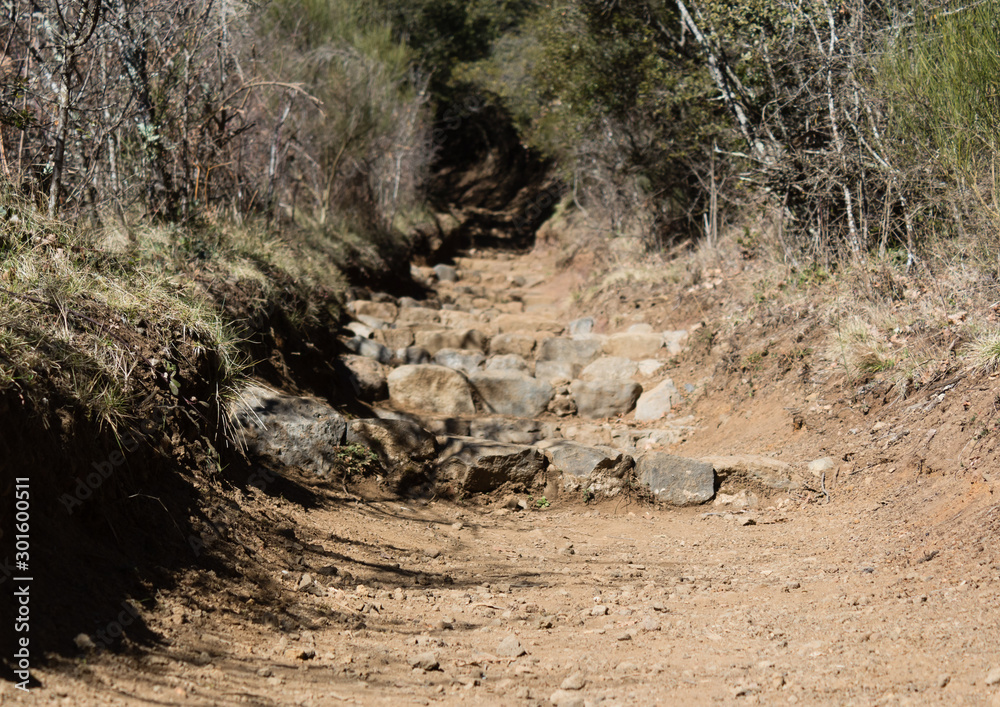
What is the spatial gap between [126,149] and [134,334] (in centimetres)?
270

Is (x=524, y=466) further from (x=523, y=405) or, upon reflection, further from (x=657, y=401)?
(x=657, y=401)

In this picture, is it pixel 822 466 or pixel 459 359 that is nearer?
pixel 822 466

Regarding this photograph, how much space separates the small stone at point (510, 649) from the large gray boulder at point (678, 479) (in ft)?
8.39

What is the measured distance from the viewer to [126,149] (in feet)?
19.3

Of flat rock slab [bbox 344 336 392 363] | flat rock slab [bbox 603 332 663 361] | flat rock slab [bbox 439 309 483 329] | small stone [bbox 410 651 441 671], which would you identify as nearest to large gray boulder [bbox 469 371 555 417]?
flat rock slab [bbox 344 336 392 363]

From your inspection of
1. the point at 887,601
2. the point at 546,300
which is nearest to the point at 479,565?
the point at 887,601

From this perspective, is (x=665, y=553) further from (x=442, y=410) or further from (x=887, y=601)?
(x=442, y=410)

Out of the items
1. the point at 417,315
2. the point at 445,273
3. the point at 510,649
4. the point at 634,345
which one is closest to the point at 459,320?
the point at 417,315

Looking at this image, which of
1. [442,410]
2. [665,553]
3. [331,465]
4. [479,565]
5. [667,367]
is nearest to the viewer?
[479,565]

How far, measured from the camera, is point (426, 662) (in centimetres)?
290

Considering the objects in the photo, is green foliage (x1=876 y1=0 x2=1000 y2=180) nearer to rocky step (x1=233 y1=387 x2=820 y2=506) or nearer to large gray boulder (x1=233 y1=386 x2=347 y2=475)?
rocky step (x1=233 y1=387 x2=820 y2=506)

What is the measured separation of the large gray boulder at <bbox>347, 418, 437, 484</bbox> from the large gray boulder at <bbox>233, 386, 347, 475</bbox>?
165 mm

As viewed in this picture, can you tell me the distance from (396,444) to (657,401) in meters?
3.16

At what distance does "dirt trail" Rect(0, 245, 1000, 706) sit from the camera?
8.52ft
